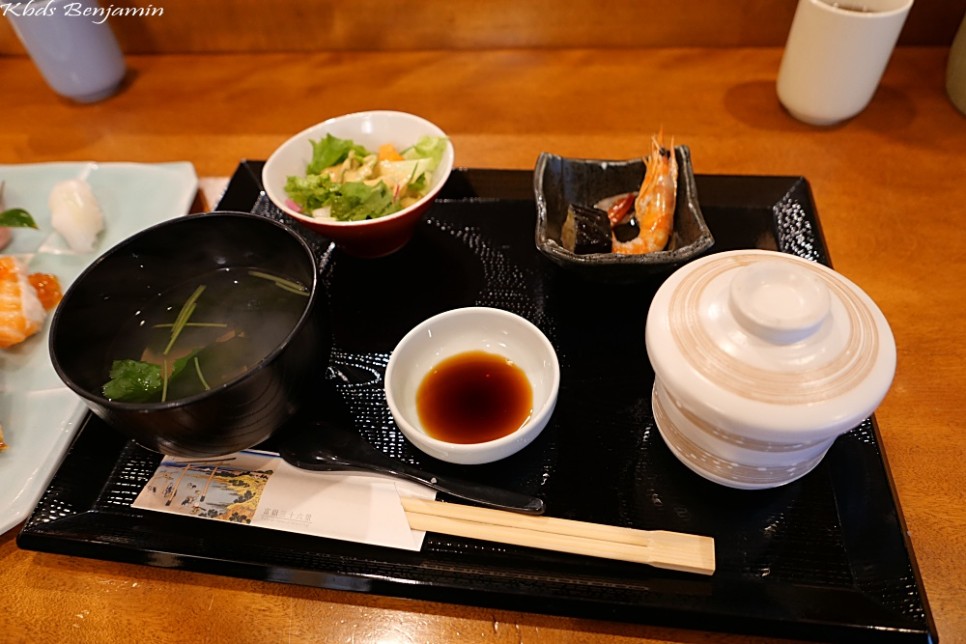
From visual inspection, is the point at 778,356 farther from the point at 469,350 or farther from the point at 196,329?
the point at 196,329

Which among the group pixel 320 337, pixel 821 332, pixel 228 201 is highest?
pixel 821 332

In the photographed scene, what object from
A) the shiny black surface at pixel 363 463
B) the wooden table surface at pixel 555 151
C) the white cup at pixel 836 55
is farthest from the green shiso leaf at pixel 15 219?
the white cup at pixel 836 55

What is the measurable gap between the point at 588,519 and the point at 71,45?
2.30 m

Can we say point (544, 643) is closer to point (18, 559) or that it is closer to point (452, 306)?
point (452, 306)

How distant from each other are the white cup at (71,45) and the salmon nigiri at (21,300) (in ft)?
3.15

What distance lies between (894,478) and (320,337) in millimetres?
1090

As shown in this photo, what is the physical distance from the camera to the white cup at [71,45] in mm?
1978

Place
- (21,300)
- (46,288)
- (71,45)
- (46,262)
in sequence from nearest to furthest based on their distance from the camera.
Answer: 1. (21,300)
2. (46,288)
3. (46,262)
4. (71,45)

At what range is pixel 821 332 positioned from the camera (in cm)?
91

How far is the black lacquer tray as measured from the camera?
0.97 meters

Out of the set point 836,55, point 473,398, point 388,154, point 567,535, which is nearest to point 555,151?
point 388,154

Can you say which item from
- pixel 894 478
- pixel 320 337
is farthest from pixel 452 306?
pixel 894 478

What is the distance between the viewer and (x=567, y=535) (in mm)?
1021

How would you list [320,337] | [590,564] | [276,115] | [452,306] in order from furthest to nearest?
[276,115] < [452,306] < [320,337] < [590,564]
